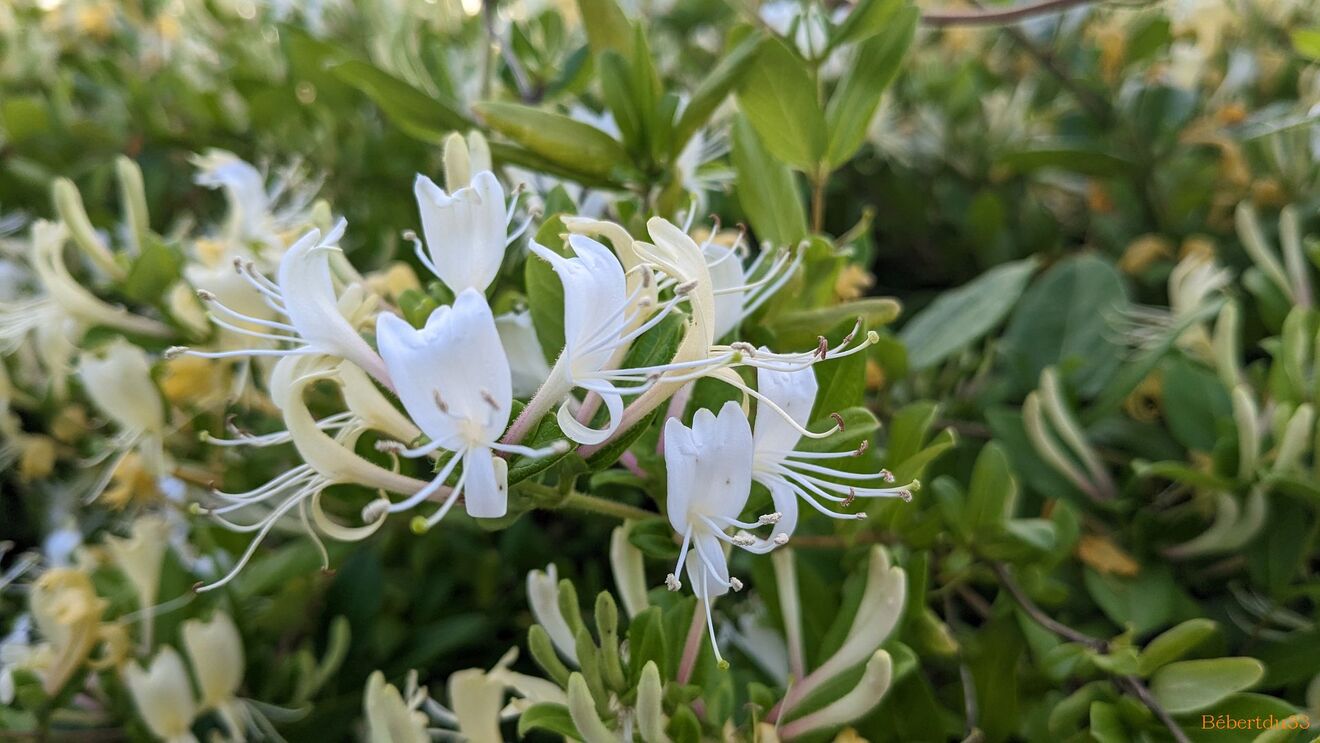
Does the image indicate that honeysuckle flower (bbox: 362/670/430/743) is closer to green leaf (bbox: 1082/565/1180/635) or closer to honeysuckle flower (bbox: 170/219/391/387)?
honeysuckle flower (bbox: 170/219/391/387)

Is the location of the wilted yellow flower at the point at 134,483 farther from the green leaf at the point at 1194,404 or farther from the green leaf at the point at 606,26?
the green leaf at the point at 1194,404

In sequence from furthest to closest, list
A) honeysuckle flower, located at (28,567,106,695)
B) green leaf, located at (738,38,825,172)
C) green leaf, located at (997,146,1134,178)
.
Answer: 1. green leaf, located at (997,146,1134,178)
2. honeysuckle flower, located at (28,567,106,695)
3. green leaf, located at (738,38,825,172)

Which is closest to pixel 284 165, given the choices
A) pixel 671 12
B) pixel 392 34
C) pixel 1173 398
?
pixel 392 34

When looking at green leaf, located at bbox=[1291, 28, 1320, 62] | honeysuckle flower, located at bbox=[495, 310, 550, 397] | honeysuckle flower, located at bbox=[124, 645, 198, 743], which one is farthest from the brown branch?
Result: honeysuckle flower, located at bbox=[124, 645, 198, 743]

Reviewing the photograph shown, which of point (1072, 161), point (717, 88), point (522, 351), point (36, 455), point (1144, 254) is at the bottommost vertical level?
point (36, 455)

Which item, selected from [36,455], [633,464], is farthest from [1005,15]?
[36,455]

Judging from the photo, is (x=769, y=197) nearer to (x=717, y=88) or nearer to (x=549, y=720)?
(x=717, y=88)
